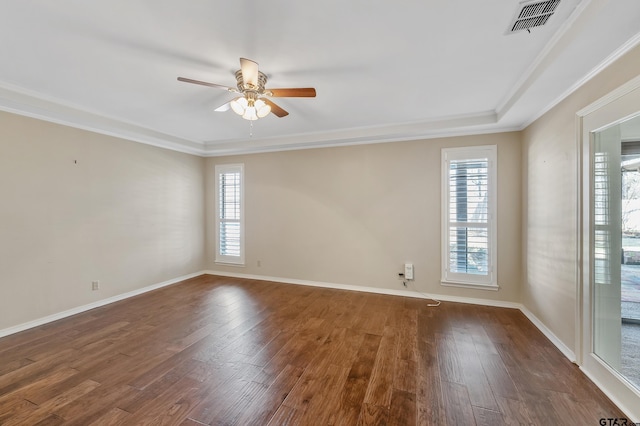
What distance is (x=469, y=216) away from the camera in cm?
378

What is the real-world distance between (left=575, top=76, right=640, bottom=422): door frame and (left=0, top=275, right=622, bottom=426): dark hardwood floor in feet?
0.43

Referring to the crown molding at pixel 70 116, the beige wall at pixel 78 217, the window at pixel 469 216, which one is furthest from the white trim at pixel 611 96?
the beige wall at pixel 78 217

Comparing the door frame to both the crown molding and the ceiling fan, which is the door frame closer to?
the ceiling fan

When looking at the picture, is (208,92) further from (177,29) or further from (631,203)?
(631,203)

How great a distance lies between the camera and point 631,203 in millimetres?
1864

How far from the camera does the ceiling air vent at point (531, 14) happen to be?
1544 mm

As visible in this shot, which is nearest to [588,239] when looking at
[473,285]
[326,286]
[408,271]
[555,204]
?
[555,204]

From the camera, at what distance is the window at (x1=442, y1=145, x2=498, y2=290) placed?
145 inches

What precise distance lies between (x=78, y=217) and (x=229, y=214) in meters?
2.34

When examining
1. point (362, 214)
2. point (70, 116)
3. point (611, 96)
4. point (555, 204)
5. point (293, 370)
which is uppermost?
point (70, 116)

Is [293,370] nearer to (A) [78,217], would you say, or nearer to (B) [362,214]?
(B) [362,214]

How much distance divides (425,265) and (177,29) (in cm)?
404

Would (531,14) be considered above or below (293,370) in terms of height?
above

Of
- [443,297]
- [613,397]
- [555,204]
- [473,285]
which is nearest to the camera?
[613,397]
